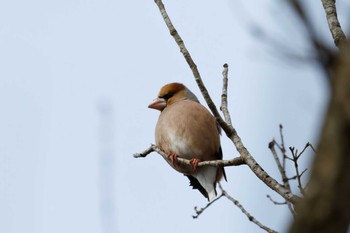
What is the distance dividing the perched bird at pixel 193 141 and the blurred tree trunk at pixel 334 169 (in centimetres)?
470

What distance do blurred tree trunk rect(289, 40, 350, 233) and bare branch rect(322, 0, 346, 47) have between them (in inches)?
117

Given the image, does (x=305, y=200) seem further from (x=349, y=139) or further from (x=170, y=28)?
(x=170, y=28)

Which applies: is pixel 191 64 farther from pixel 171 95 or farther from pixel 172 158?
pixel 171 95

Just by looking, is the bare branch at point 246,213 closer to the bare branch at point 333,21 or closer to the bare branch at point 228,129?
the bare branch at point 228,129

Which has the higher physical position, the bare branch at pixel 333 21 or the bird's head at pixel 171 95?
the bird's head at pixel 171 95

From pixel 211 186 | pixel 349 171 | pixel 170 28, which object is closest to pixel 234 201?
pixel 170 28

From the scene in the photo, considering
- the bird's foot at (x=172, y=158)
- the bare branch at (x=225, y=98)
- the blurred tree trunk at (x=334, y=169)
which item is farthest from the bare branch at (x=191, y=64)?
the blurred tree trunk at (x=334, y=169)

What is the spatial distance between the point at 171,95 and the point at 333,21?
10.8 ft

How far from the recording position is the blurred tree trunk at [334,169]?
3.74 feet

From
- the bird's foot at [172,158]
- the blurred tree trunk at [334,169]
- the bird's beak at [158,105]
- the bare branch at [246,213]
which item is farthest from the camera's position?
the bird's beak at [158,105]

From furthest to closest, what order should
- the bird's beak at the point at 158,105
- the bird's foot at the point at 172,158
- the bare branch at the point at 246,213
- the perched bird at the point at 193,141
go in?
the bird's beak at the point at 158,105
the perched bird at the point at 193,141
the bird's foot at the point at 172,158
the bare branch at the point at 246,213

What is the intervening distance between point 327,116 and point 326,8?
333 centimetres

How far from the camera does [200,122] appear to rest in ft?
20.6

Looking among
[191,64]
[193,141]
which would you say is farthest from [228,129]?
[193,141]
